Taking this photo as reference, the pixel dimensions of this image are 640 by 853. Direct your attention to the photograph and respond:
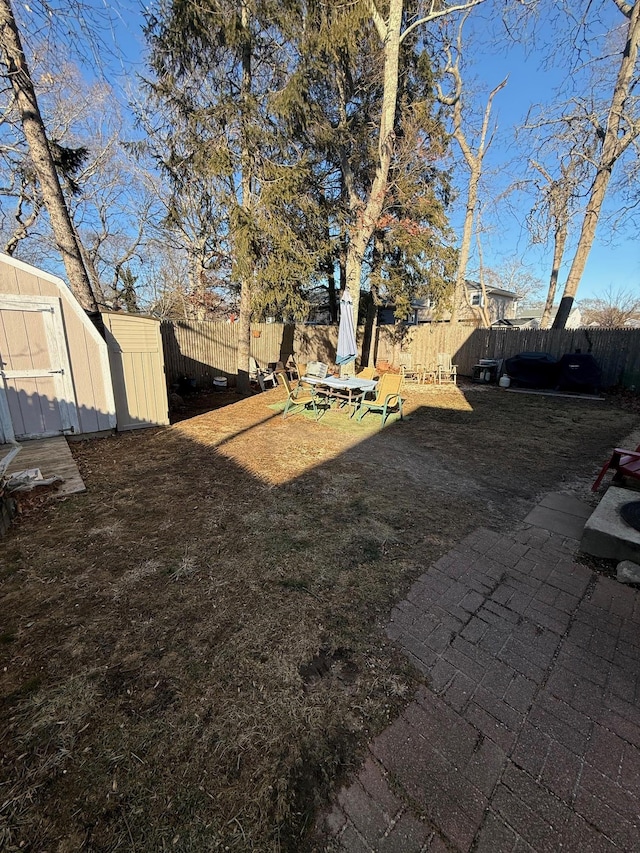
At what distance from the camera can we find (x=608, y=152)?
37.4 feet

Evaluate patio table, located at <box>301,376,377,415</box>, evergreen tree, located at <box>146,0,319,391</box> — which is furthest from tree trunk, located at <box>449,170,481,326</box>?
patio table, located at <box>301,376,377,415</box>

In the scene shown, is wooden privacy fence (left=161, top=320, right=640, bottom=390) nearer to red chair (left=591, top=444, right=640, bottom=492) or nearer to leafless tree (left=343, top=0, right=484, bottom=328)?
leafless tree (left=343, top=0, right=484, bottom=328)

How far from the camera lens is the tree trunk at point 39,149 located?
5301 millimetres

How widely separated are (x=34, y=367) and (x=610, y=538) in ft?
22.6

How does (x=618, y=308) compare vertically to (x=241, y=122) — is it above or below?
below

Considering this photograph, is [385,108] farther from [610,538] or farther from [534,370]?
[610,538]

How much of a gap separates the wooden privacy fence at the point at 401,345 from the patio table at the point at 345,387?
16.4ft

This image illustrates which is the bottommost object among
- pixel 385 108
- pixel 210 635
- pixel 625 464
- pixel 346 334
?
pixel 210 635

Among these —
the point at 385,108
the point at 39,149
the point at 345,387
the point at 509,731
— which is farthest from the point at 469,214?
the point at 509,731

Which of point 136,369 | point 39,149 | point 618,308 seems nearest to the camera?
point 39,149

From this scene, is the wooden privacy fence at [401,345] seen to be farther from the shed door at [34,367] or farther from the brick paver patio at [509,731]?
the brick paver patio at [509,731]

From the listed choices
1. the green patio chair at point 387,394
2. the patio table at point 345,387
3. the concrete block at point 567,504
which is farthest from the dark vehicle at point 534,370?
the concrete block at point 567,504

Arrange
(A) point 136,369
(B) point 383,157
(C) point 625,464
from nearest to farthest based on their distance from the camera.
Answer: (C) point 625,464 → (A) point 136,369 → (B) point 383,157

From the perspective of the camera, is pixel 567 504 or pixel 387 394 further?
pixel 387 394
